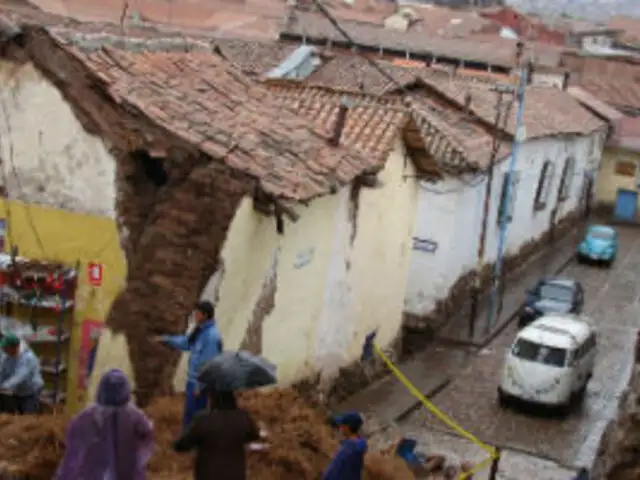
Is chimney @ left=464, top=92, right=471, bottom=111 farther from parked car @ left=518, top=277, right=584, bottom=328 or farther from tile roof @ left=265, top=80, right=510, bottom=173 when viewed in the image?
parked car @ left=518, top=277, right=584, bottom=328

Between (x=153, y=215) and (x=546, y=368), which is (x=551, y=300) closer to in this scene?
(x=546, y=368)

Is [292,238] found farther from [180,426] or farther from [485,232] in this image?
[485,232]

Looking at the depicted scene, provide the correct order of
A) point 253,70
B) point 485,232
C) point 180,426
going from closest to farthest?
point 180,426
point 485,232
point 253,70

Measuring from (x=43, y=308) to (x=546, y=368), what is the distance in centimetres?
1099

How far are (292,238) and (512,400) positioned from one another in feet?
25.6

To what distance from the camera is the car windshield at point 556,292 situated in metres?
26.7

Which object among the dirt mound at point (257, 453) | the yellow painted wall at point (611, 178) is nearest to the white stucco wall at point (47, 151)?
the dirt mound at point (257, 453)

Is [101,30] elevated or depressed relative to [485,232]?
elevated

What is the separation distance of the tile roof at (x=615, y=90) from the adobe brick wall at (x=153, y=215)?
132ft

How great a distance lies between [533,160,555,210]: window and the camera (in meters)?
33.2

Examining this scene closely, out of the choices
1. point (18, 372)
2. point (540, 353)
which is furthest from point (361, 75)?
point (18, 372)

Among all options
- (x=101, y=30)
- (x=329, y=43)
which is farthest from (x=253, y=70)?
(x=101, y=30)

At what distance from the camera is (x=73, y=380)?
41.1ft

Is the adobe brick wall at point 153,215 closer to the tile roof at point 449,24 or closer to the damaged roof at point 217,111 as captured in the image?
the damaged roof at point 217,111
